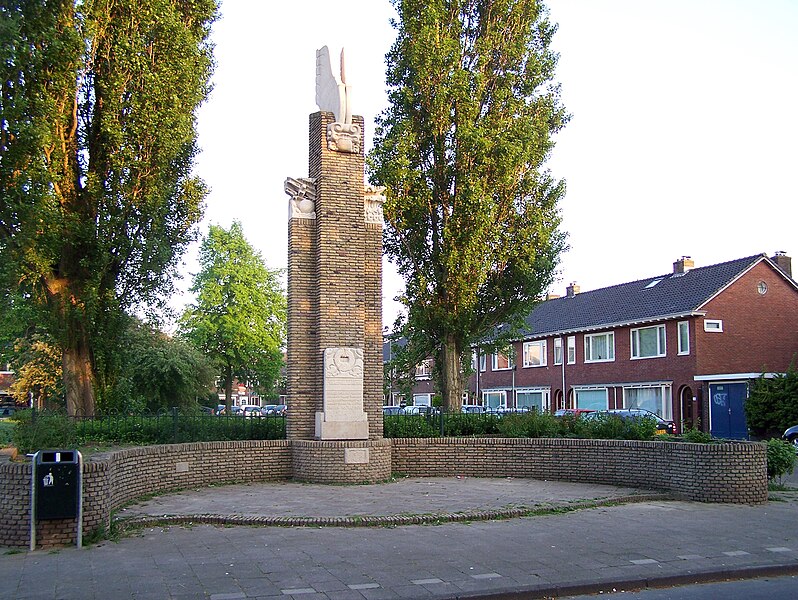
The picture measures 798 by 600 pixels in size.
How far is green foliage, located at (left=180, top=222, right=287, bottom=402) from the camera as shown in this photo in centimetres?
5275

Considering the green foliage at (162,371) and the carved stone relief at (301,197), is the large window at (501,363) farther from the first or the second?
the carved stone relief at (301,197)

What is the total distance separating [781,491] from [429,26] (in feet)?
55.3

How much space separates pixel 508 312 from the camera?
26125 millimetres

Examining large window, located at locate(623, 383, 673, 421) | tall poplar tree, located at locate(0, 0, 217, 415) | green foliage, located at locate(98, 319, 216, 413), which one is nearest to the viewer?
tall poplar tree, located at locate(0, 0, 217, 415)

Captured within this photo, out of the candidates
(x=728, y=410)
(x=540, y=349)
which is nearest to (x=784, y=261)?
(x=728, y=410)

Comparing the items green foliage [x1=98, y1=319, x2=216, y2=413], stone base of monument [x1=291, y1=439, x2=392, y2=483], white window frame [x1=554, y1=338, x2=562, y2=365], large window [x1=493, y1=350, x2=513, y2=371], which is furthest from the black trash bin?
large window [x1=493, y1=350, x2=513, y2=371]

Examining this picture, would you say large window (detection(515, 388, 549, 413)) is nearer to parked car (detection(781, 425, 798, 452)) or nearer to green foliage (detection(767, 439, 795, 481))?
parked car (detection(781, 425, 798, 452))

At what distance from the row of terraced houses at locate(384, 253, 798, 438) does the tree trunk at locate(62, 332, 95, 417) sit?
15940 mm

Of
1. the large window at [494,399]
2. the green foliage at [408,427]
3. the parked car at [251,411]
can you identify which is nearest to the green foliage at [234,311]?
the parked car at [251,411]

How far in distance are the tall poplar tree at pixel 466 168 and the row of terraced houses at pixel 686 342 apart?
7.49m

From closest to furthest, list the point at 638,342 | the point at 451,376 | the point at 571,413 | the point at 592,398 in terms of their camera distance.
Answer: the point at 571,413 → the point at 451,376 → the point at 638,342 → the point at 592,398

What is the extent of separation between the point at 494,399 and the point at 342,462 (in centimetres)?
3871

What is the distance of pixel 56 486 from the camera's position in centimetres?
970

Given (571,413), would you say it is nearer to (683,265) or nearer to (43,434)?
(43,434)
